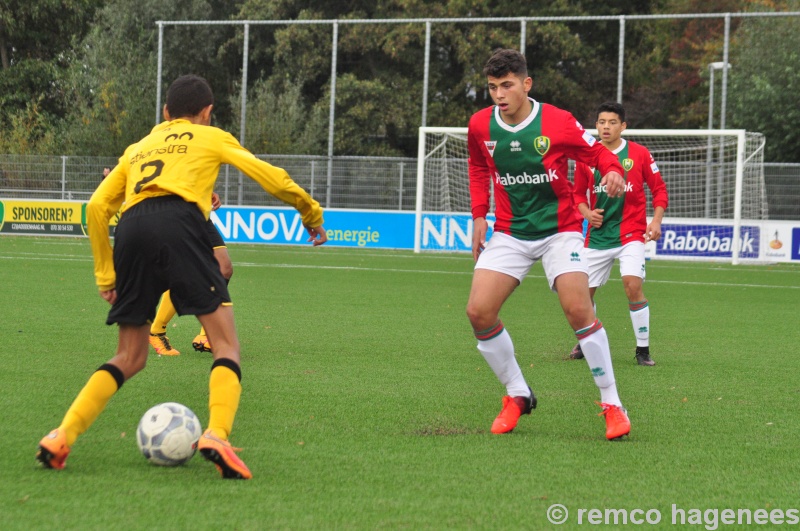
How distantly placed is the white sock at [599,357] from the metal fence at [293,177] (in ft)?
68.9

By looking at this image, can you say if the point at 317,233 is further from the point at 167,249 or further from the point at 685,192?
the point at 685,192

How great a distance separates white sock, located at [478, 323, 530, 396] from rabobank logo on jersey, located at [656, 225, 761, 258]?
18.0m

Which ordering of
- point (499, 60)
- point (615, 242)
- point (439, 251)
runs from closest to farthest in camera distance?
point (499, 60), point (615, 242), point (439, 251)

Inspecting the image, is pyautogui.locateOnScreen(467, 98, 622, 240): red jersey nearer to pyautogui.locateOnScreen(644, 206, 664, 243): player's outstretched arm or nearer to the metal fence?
pyautogui.locateOnScreen(644, 206, 664, 243): player's outstretched arm

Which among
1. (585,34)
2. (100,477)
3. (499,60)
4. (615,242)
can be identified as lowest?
(100,477)

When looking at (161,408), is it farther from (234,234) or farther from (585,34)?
(585,34)

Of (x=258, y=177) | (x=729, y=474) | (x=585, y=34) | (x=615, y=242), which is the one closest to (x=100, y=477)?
(x=258, y=177)

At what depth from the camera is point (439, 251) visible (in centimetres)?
2500

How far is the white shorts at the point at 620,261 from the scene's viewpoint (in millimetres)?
9109

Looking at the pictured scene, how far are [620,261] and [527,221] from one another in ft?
11.3

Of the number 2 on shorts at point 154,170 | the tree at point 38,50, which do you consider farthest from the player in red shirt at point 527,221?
the tree at point 38,50

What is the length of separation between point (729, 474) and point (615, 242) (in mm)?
4479

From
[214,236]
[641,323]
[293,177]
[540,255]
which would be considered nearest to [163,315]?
[214,236]

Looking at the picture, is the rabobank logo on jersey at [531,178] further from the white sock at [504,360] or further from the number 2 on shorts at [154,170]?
the number 2 on shorts at [154,170]
